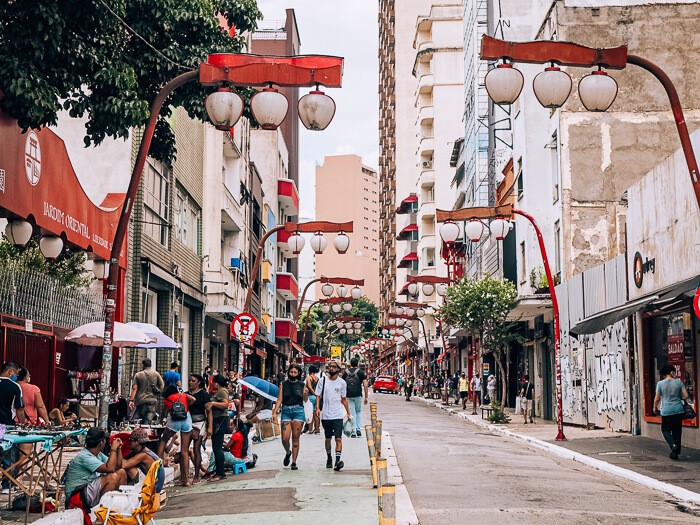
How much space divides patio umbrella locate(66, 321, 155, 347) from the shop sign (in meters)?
11.2

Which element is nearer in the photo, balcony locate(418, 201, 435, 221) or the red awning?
balcony locate(418, 201, 435, 221)

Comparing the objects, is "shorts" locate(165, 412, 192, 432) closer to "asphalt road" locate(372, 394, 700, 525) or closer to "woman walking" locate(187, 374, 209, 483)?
"woman walking" locate(187, 374, 209, 483)

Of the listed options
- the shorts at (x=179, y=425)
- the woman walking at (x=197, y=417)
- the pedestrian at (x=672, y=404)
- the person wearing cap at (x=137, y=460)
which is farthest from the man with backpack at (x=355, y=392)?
the person wearing cap at (x=137, y=460)

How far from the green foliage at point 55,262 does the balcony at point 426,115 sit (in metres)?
64.2

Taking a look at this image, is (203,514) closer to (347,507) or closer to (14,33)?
(347,507)

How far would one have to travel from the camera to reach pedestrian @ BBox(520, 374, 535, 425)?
32719 millimetres

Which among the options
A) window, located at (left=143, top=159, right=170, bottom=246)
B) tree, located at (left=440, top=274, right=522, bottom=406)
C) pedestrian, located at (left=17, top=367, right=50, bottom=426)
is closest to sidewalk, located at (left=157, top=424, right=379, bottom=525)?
pedestrian, located at (left=17, top=367, right=50, bottom=426)

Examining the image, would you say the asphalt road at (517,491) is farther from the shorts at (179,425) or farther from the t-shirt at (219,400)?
the shorts at (179,425)

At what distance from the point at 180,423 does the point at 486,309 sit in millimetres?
23040

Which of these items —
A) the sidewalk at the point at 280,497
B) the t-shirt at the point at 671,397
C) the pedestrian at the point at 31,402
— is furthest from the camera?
the t-shirt at the point at 671,397

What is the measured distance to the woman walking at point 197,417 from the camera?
14.9m

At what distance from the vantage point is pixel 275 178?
64812 millimetres

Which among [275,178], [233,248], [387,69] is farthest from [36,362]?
[387,69]

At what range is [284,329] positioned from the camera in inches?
2591
